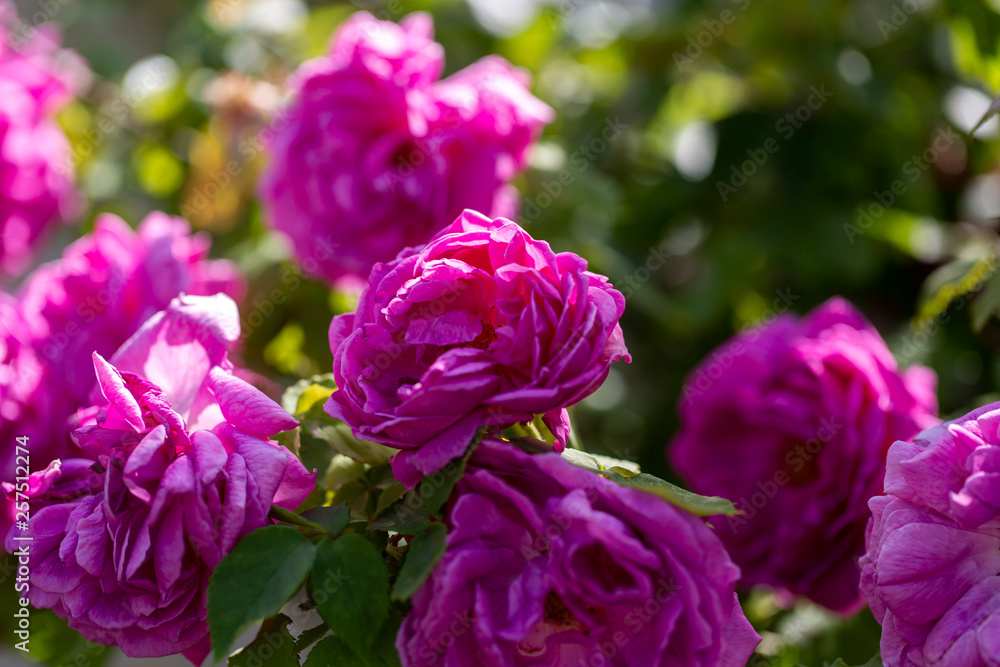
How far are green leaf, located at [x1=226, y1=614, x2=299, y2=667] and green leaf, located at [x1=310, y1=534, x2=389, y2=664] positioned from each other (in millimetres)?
44

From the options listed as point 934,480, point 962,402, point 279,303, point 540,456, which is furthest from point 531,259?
point 962,402

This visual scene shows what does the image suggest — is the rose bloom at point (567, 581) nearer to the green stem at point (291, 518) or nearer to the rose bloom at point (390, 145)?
the green stem at point (291, 518)

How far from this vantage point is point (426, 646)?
354 mm

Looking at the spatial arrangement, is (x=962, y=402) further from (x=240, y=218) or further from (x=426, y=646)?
(x=240, y=218)

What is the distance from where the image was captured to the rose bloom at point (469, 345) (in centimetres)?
37

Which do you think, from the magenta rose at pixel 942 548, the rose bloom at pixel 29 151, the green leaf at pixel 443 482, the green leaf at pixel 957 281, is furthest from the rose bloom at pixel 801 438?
the rose bloom at pixel 29 151

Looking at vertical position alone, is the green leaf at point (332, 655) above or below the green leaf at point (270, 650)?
above

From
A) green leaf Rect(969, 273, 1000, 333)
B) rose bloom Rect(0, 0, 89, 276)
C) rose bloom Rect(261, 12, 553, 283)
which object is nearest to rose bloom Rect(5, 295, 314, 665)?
rose bloom Rect(261, 12, 553, 283)

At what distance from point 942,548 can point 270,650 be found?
300 millimetres

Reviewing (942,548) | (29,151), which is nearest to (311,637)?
(942,548)

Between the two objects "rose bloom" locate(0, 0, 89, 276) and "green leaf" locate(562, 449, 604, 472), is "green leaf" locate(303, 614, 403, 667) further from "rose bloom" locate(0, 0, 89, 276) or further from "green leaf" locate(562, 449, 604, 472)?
"rose bloom" locate(0, 0, 89, 276)

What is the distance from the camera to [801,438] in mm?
615

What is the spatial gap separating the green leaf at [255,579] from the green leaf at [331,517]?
18mm

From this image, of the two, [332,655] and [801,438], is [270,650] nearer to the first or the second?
[332,655]
